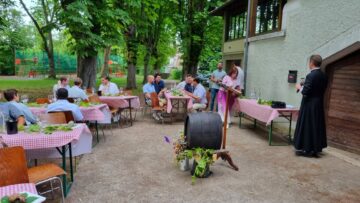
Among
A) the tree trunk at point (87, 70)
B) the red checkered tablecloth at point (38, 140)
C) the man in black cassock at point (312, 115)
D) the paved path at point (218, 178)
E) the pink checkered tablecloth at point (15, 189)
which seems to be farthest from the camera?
the tree trunk at point (87, 70)

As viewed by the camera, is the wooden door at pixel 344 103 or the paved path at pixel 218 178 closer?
the paved path at pixel 218 178

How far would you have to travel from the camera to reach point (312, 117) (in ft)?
20.0

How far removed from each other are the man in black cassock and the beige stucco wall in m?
1.26

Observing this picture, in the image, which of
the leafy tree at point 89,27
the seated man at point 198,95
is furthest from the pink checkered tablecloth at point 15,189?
the leafy tree at point 89,27

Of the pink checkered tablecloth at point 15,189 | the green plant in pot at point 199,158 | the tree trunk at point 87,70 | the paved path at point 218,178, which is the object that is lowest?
the paved path at point 218,178

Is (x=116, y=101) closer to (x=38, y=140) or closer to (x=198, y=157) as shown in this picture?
(x=198, y=157)

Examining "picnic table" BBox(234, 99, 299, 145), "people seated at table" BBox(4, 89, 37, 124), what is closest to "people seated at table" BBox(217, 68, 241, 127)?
Result: "picnic table" BBox(234, 99, 299, 145)

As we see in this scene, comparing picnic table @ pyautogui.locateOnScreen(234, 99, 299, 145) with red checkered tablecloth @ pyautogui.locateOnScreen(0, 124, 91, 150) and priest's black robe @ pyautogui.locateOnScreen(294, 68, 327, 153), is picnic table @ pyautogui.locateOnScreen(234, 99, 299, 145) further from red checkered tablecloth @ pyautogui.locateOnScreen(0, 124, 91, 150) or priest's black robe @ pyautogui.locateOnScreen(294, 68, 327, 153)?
red checkered tablecloth @ pyautogui.locateOnScreen(0, 124, 91, 150)

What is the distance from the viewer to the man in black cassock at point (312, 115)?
5.98m

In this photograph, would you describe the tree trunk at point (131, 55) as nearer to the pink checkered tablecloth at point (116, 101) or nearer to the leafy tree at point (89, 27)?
the leafy tree at point (89, 27)

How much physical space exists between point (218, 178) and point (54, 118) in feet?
9.26

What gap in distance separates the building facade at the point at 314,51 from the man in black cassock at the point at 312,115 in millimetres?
894

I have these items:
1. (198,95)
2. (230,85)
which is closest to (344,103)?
(230,85)

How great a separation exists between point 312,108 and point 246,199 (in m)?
2.84
